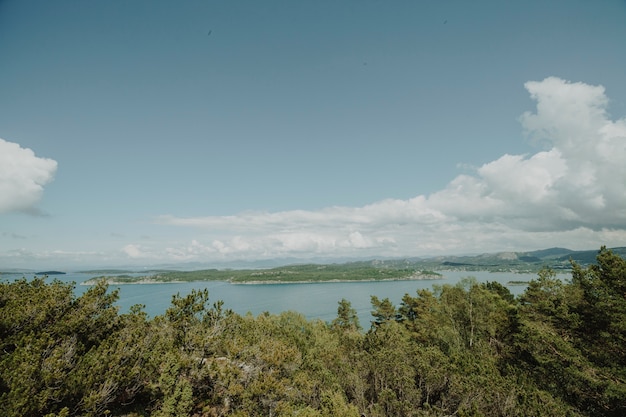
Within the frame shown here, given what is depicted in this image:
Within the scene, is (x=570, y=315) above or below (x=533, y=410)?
above

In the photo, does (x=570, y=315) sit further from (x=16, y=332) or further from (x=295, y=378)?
(x=16, y=332)

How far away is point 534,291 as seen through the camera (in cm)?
3020

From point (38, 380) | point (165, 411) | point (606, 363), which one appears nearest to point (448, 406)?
point (606, 363)

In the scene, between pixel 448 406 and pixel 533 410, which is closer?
pixel 533 410

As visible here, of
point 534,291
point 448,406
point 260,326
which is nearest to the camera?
point 448,406

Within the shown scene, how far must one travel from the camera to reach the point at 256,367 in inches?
567

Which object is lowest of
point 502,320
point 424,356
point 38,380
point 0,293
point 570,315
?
point 502,320

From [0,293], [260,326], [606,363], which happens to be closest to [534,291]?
[606,363]

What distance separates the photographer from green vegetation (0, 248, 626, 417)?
425 inches

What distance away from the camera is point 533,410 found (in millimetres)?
13086

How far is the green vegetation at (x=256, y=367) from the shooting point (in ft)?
35.4

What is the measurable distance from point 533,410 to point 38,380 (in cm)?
1924

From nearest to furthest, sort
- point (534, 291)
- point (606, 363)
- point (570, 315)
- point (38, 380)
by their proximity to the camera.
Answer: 1. point (38, 380)
2. point (606, 363)
3. point (570, 315)
4. point (534, 291)

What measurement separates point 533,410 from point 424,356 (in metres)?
5.49
